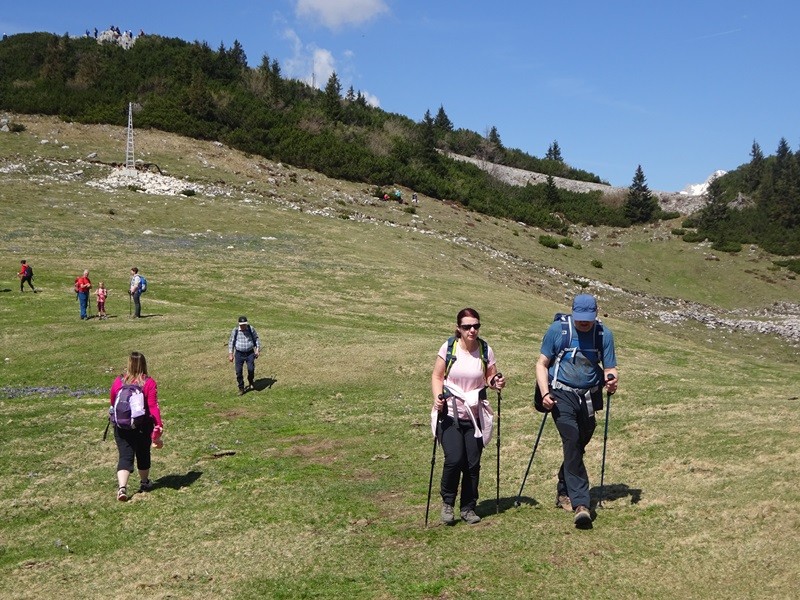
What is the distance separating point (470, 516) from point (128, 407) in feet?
18.9

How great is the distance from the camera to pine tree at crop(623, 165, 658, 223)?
92562 millimetres

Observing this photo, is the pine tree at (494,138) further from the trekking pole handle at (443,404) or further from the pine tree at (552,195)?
the trekking pole handle at (443,404)

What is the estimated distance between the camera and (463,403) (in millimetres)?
8883

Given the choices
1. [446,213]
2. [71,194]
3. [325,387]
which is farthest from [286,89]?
[325,387]

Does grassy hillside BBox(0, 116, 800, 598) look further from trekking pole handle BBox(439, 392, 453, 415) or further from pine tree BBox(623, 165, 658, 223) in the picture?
pine tree BBox(623, 165, 658, 223)

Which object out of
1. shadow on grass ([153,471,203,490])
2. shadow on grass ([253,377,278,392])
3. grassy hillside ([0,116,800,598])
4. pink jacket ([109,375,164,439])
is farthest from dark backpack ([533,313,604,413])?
shadow on grass ([253,377,278,392])

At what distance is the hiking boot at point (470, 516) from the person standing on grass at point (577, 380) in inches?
48.2

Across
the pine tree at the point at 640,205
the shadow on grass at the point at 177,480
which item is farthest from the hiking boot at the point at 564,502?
the pine tree at the point at 640,205

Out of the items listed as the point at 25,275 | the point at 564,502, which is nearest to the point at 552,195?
the point at 25,275

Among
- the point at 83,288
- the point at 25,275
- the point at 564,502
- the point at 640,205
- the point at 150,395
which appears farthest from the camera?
the point at 640,205

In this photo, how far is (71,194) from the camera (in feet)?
204

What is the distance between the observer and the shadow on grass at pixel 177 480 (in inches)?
483

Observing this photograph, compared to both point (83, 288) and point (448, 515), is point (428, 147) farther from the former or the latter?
point (448, 515)

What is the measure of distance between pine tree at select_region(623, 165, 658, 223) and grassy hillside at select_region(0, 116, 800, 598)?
1858 inches
